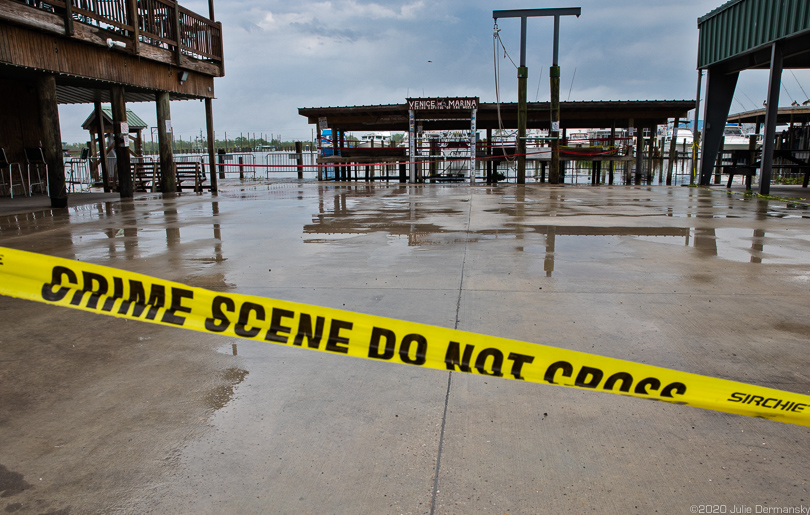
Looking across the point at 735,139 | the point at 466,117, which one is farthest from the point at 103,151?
the point at 735,139

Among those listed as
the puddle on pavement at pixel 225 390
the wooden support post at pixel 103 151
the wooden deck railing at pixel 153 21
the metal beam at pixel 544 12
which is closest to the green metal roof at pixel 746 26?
the metal beam at pixel 544 12

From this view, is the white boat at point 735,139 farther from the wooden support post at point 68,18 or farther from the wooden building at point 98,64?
the wooden support post at point 68,18

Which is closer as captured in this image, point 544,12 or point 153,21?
point 153,21

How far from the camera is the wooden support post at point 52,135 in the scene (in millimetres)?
12414

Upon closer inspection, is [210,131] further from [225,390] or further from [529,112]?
[225,390]

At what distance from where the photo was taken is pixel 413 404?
281cm

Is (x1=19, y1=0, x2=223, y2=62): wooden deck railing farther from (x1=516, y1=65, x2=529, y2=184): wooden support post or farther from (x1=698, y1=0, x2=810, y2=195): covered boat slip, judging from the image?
(x1=698, y1=0, x2=810, y2=195): covered boat slip

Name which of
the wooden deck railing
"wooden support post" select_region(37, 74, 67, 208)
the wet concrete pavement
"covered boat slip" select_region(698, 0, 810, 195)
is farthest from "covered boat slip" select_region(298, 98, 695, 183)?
the wet concrete pavement

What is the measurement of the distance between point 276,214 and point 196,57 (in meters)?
10.2

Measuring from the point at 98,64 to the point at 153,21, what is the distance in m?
2.69

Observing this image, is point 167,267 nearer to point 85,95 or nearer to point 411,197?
point 411,197

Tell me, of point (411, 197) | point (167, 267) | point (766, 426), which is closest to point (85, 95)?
point (411, 197)

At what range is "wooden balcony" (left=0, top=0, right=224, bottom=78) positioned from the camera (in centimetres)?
1166

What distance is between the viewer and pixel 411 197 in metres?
15.2
